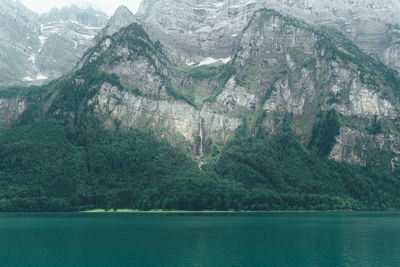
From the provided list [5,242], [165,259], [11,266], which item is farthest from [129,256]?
[5,242]

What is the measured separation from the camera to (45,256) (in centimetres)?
7731

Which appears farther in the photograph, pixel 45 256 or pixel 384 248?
pixel 384 248

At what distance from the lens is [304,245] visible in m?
93.2

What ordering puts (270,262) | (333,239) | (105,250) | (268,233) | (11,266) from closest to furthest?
(11,266) < (270,262) < (105,250) < (333,239) < (268,233)

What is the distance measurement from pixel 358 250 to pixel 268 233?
110 ft

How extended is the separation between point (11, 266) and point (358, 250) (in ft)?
218

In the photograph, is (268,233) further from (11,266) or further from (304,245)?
(11,266)

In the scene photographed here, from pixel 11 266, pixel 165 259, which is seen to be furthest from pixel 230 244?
pixel 11 266

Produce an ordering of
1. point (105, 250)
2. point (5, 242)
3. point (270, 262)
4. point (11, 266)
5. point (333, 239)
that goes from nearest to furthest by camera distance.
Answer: point (11, 266) → point (270, 262) → point (105, 250) → point (5, 242) → point (333, 239)

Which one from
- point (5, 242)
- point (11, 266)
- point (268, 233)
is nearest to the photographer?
point (11, 266)

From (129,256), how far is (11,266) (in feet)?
66.8

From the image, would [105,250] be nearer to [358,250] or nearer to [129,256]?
[129,256]

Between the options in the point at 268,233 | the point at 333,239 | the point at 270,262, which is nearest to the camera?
the point at 270,262

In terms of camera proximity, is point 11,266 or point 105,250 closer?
point 11,266
